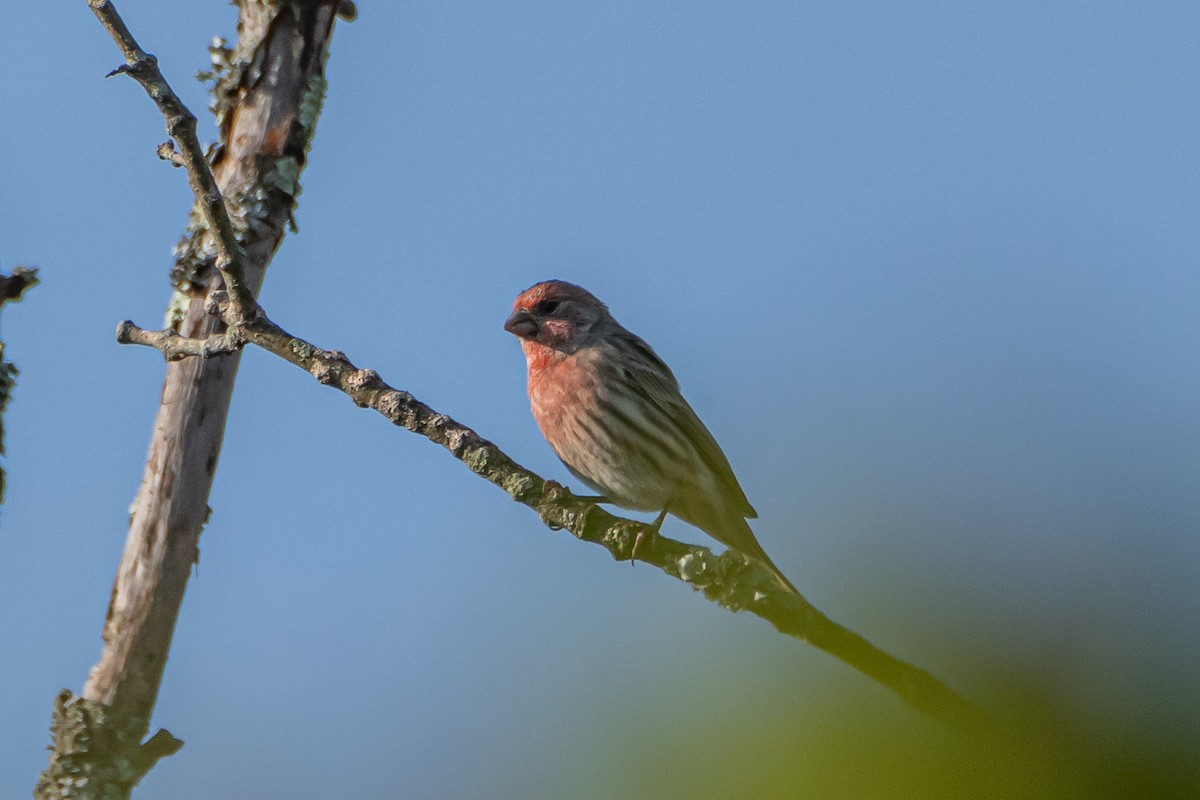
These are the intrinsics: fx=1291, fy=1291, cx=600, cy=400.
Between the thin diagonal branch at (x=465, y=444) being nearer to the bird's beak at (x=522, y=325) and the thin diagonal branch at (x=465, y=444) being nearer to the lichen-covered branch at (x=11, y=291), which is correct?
the lichen-covered branch at (x=11, y=291)

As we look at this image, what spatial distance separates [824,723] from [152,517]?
430 centimetres

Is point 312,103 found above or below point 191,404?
above

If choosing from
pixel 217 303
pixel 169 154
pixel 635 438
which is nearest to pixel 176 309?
pixel 217 303

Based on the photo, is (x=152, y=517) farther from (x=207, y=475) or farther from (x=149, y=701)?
(x=149, y=701)

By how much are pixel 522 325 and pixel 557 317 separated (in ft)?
0.74

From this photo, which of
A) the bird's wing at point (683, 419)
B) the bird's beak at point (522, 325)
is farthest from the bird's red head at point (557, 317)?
the bird's wing at point (683, 419)

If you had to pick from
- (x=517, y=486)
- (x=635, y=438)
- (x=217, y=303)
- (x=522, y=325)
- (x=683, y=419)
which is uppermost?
(x=522, y=325)

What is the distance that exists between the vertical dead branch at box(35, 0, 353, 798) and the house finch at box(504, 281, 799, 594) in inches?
85.2

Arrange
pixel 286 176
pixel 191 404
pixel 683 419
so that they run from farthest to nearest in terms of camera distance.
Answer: pixel 683 419
pixel 286 176
pixel 191 404

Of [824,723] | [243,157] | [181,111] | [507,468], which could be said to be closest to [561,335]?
[243,157]

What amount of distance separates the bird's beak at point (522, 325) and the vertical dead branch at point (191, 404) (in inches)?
93.9

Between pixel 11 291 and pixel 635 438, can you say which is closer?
pixel 11 291

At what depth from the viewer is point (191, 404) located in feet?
18.2

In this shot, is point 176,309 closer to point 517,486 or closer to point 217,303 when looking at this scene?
point 217,303
